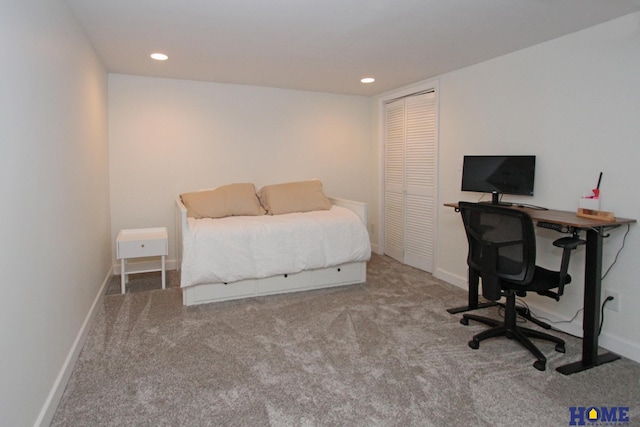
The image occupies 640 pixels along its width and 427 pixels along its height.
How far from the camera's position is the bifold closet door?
13.4ft

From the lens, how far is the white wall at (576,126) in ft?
7.80

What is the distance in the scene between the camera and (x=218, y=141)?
4430 mm

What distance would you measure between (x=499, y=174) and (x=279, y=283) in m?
2.08

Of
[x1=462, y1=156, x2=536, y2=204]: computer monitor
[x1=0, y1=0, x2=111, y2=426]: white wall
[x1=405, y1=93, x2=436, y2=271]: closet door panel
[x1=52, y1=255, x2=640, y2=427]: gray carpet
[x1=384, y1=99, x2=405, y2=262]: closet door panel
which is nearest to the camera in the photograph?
[x1=0, y1=0, x2=111, y2=426]: white wall

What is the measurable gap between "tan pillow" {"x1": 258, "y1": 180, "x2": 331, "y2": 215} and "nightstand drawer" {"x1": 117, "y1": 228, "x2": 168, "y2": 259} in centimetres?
114

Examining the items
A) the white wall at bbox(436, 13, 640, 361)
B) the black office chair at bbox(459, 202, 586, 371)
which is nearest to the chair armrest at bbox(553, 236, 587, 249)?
the black office chair at bbox(459, 202, 586, 371)

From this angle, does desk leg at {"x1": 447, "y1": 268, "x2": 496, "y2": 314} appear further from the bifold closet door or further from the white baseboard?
the white baseboard

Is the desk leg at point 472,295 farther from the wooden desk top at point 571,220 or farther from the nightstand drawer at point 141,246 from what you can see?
the nightstand drawer at point 141,246

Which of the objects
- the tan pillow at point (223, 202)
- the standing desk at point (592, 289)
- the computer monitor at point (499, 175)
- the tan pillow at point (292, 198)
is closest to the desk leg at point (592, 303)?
the standing desk at point (592, 289)

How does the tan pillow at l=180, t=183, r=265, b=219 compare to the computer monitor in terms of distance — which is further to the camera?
the tan pillow at l=180, t=183, r=265, b=219

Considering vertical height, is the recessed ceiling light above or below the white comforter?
above

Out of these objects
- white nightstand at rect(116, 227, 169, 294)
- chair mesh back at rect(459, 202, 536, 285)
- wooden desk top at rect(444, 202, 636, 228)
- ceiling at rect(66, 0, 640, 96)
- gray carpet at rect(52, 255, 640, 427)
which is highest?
ceiling at rect(66, 0, 640, 96)

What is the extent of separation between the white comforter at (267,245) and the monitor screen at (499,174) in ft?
3.57

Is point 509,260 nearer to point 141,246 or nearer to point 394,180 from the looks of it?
Answer: point 394,180
